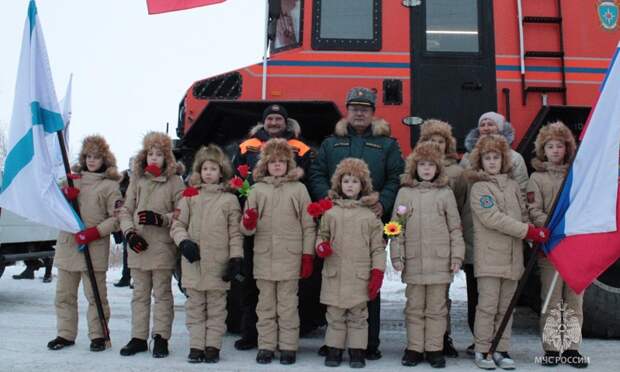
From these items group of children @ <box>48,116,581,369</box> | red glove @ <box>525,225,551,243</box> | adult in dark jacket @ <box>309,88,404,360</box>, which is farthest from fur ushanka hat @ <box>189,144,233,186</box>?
red glove @ <box>525,225,551,243</box>

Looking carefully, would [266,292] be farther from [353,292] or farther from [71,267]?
[71,267]

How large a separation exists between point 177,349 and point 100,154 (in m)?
1.76

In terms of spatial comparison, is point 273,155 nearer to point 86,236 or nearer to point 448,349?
point 86,236

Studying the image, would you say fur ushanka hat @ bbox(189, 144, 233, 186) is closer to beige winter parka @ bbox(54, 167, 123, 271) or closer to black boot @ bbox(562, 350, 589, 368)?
beige winter parka @ bbox(54, 167, 123, 271)

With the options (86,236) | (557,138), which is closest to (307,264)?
(86,236)

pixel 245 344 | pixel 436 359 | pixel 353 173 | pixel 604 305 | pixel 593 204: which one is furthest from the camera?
pixel 604 305

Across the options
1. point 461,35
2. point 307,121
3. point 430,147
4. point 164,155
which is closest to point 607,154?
point 430,147

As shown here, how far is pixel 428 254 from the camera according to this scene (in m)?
4.05

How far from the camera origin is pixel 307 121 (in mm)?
5348

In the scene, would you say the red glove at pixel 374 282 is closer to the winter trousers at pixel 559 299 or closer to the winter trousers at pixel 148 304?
the winter trousers at pixel 559 299

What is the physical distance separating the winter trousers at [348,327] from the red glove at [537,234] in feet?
4.23

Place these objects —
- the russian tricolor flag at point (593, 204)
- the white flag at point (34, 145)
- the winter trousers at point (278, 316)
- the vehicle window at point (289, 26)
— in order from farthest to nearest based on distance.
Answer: the vehicle window at point (289, 26) → the white flag at point (34, 145) → the winter trousers at point (278, 316) → the russian tricolor flag at point (593, 204)

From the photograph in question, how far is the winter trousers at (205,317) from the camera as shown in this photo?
13.5 ft

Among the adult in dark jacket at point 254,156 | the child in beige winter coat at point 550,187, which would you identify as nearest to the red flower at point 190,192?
the adult in dark jacket at point 254,156
